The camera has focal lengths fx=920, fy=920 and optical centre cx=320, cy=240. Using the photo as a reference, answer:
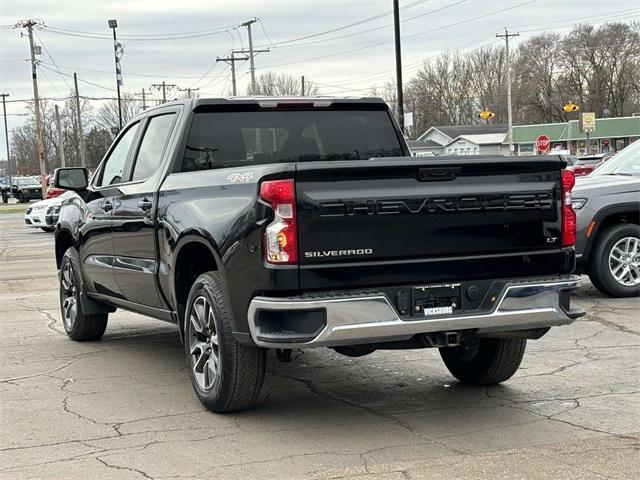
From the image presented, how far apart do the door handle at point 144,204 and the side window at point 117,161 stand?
2.94 ft

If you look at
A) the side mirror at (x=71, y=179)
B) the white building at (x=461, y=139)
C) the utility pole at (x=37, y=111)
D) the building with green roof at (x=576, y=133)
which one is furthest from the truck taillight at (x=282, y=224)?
the white building at (x=461, y=139)

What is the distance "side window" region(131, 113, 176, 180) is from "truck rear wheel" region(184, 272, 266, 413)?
59.5 inches

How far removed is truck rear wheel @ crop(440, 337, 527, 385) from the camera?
621 cm

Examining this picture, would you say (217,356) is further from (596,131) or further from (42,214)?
(596,131)

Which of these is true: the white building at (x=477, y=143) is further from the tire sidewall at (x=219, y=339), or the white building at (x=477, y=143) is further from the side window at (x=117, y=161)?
the tire sidewall at (x=219, y=339)

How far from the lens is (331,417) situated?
18.6ft

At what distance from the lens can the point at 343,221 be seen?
16.2 feet

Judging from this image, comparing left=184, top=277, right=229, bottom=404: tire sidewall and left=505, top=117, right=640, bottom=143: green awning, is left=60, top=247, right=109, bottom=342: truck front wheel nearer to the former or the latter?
left=184, top=277, right=229, bottom=404: tire sidewall

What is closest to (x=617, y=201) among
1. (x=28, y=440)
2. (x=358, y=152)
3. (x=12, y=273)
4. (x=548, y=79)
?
(x=358, y=152)

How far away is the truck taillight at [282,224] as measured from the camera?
16.1ft

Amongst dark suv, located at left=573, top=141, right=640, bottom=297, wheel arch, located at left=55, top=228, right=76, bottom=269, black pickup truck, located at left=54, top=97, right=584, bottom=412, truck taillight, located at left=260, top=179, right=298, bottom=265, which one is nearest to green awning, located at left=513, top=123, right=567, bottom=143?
dark suv, located at left=573, top=141, right=640, bottom=297

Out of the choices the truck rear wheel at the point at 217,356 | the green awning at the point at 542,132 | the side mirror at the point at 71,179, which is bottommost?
the truck rear wheel at the point at 217,356

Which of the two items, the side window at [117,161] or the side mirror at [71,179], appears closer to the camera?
the side window at [117,161]

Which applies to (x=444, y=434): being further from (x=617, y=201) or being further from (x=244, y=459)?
(x=617, y=201)
